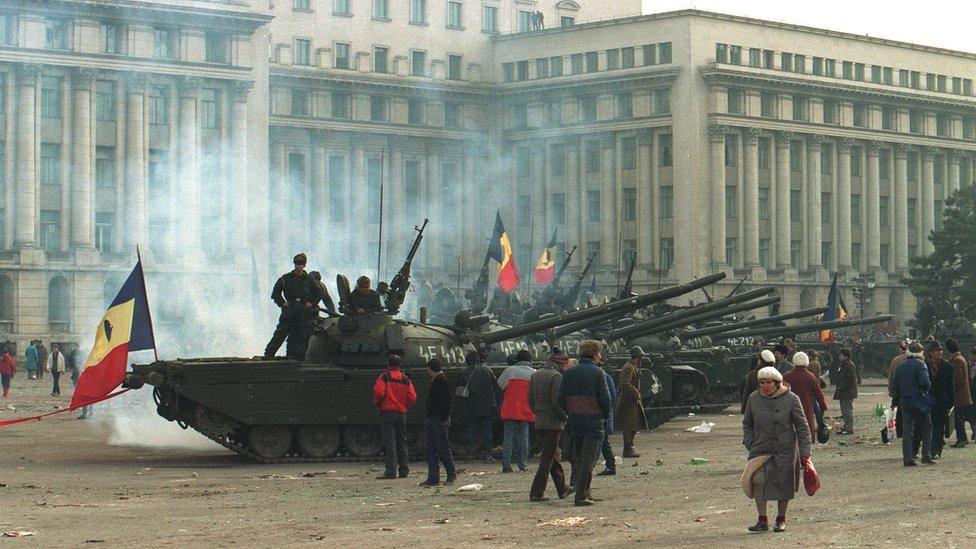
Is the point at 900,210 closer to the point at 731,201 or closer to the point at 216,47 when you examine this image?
the point at 731,201

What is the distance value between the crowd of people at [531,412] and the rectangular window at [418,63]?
3040 inches

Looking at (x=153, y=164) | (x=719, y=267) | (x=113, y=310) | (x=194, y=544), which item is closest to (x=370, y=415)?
(x=113, y=310)

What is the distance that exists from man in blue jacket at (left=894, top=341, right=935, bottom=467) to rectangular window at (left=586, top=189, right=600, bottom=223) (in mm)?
84663

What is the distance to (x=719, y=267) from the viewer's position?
106750mm

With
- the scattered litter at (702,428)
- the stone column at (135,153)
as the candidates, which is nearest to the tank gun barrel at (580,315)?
the scattered litter at (702,428)

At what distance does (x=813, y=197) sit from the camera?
4476 inches

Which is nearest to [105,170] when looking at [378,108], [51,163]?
[51,163]

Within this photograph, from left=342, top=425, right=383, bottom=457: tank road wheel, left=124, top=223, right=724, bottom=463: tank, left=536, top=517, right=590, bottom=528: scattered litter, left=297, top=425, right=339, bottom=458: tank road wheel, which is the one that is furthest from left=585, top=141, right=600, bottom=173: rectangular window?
left=536, top=517, right=590, bottom=528: scattered litter

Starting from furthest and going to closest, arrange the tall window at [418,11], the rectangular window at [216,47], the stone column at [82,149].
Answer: the tall window at [418,11] → the rectangular window at [216,47] → the stone column at [82,149]

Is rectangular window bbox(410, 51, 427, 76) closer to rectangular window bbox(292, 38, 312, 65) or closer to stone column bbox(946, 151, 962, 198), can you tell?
rectangular window bbox(292, 38, 312, 65)

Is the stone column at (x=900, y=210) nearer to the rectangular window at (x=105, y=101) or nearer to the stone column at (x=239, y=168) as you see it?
the stone column at (x=239, y=168)

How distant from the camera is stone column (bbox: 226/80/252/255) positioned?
82.9 metres

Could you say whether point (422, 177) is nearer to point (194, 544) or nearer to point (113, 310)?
point (113, 310)

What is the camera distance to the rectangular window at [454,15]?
361 ft
